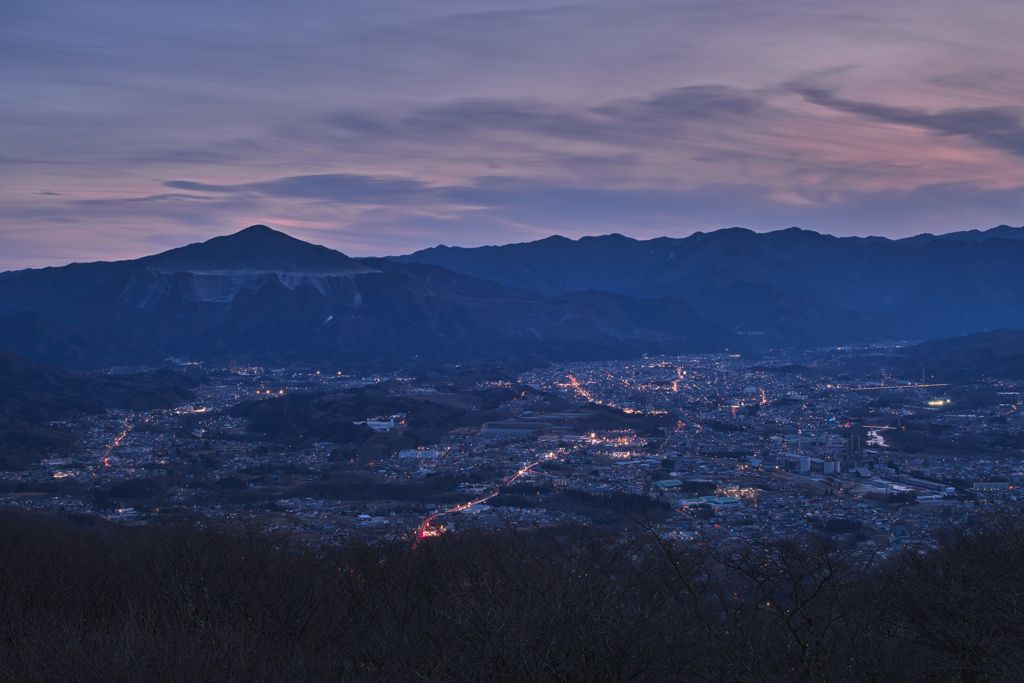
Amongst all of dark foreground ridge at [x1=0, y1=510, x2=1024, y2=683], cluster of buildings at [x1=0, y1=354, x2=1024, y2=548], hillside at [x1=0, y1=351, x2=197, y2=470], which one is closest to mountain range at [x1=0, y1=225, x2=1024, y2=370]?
hillside at [x1=0, y1=351, x2=197, y2=470]

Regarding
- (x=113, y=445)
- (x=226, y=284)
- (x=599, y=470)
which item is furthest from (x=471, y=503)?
(x=226, y=284)

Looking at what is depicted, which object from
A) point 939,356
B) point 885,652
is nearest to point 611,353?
point 939,356

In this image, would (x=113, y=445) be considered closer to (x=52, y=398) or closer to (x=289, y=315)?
(x=52, y=398)

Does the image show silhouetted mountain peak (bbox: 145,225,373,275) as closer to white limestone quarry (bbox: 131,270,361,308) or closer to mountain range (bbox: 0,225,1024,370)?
mountain range (bbox: 0,225,1024,370)

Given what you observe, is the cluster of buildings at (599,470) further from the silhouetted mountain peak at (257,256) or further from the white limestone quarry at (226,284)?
the silhouetted mountain peak at (257,256)

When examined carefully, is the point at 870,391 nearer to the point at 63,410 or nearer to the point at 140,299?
the point at 63,410

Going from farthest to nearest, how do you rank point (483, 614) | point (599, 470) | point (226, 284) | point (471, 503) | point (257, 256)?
1. point (257, 256)
2. point (226, 284)
3. point (599, 470)
4. point (471, 503)
5. point (483, 614)
